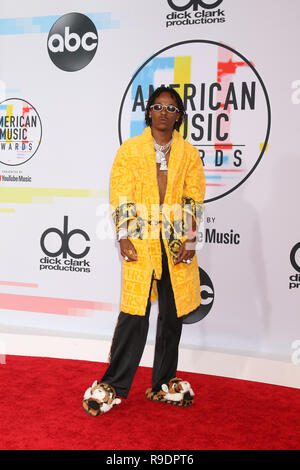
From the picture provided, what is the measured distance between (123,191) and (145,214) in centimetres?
16

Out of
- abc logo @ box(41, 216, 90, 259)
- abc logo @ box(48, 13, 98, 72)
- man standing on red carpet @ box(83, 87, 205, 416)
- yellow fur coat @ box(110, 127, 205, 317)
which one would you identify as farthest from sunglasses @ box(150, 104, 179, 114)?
abc logo @ box(41, 216, 90, 259)

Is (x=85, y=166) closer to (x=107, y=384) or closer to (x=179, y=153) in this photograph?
(x=179, y=153)

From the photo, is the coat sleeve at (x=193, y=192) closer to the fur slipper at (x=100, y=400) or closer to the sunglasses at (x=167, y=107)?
the sunglasses at (x=167, y=107)

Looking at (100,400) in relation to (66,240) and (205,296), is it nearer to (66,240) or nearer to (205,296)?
(205,296)

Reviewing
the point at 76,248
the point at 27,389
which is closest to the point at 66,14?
the point at 76,248

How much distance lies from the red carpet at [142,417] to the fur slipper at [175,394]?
1.6 inches

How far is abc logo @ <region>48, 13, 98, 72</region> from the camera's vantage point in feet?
12.2

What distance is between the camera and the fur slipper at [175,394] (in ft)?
8.63

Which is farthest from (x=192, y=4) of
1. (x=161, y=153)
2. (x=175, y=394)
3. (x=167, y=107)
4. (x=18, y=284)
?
(x=175, y=394)

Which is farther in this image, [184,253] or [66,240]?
[66,240]

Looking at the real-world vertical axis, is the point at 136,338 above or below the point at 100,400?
above

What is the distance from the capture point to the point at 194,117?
3.50 m

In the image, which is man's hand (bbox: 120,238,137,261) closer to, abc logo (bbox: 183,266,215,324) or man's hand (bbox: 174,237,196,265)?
man's hand (bbox: 174,237,196,265)

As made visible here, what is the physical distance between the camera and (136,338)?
8.40 ft
